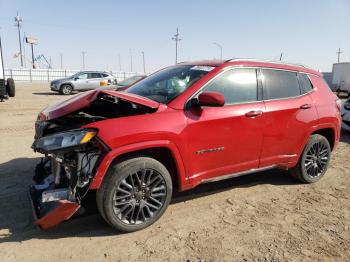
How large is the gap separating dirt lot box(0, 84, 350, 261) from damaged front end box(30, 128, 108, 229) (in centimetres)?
32

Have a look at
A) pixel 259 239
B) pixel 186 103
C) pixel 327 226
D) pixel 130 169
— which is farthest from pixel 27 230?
pixel 327 226

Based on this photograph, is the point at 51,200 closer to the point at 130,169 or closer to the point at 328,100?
the point at 130,169

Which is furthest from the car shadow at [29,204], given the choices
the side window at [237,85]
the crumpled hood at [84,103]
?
the side window at [237,85]

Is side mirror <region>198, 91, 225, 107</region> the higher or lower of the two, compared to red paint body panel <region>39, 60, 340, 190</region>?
higher

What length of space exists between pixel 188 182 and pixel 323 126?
256cm

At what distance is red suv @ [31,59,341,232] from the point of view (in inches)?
143

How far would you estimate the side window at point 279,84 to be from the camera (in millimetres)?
4895

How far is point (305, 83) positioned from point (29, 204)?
4258 millimetres

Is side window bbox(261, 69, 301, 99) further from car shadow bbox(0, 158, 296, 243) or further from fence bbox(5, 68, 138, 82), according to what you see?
fence bbox(5, 68, 138, 82)

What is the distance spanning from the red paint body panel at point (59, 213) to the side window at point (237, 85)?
2.02 m

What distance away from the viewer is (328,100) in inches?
222

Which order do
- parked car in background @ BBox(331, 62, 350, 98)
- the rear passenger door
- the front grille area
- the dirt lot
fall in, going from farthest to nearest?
parked car in background @ BBox(331, 62, 350, 98), the rear passenger door, the front grille area, the dirt lot

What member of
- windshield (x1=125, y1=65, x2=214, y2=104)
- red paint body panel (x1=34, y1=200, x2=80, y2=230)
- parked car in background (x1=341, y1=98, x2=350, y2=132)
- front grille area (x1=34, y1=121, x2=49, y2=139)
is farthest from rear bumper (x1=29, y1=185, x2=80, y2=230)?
parked car in background (x1=341, y1=98, x2=350, y2=132)

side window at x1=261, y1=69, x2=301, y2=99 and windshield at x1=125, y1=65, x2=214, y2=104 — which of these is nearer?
windshield at x1=125, y1=65, x2=214, y2=104
